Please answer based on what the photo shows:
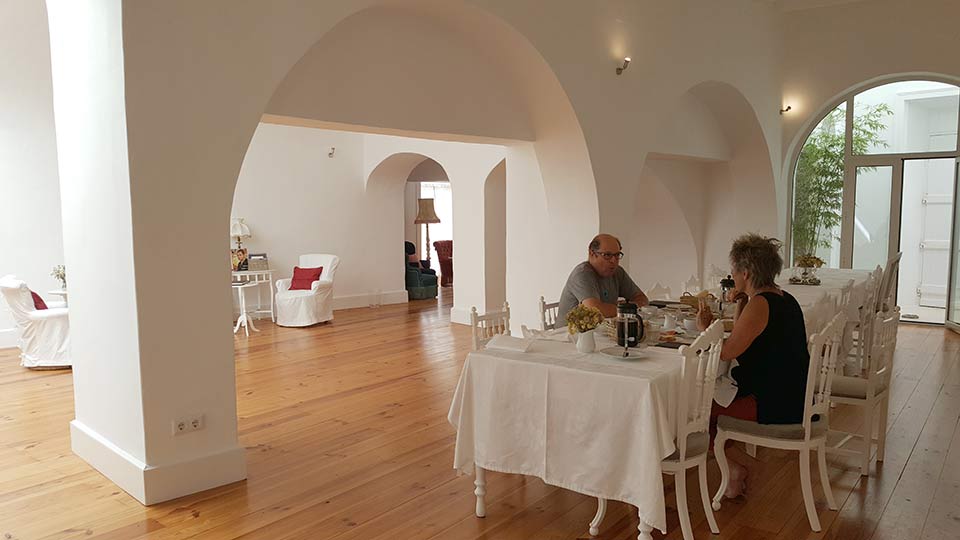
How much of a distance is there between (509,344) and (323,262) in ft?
22.9

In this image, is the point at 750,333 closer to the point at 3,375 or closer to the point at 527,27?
the point at 527,27

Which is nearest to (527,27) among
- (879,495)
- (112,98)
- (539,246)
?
(539,246)

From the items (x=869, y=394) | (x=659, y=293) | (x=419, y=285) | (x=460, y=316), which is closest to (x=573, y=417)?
(x=869, y=394)

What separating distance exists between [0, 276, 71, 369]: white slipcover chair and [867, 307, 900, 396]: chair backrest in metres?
7.08

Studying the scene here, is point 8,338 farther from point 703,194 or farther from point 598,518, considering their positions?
point 703,194

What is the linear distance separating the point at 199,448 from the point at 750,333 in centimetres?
298

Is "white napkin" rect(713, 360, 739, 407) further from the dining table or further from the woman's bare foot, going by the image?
the woman's bare foot

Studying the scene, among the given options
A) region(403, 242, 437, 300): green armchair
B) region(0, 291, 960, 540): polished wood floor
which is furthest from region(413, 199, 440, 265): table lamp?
region(0, 291, 960, 540): polished wood floor

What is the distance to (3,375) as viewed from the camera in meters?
6.77

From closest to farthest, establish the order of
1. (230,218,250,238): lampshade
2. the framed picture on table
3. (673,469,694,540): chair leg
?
(673,469,694,540): chair leg, the framed picture on table, (230,218,250,238): lampshade

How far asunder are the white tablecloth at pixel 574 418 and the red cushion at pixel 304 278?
6.67 metres

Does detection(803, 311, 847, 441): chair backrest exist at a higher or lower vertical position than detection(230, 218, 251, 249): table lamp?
lower


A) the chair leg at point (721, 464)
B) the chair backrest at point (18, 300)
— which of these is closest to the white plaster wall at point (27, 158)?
the chair backrest at point (18, 300)

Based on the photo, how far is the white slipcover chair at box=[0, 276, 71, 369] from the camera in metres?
6.91
